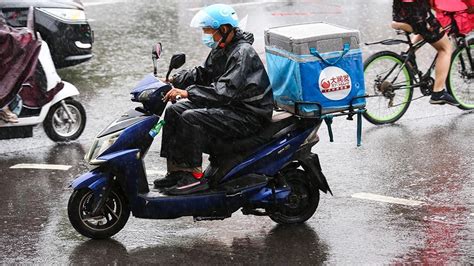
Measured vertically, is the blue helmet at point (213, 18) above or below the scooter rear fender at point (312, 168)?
above

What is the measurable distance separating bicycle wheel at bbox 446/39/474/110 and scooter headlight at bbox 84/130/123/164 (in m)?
4.91

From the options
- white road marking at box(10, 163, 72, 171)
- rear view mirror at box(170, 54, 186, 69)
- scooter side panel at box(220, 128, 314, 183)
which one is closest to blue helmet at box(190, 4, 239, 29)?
rear view mirror at box(170, 54, 186, 69)

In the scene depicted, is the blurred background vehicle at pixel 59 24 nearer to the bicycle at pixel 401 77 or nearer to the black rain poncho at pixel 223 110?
the bicycle at pixel 401 77

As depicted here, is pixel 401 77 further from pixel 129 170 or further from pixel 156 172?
pixel 129 170

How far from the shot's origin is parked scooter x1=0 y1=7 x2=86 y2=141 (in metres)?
9.74

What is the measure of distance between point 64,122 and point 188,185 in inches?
133

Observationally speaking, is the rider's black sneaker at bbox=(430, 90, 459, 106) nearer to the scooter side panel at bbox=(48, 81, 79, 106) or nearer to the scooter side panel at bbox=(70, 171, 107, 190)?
the scooter side panel at bbox=(48, 81, 79, 106)

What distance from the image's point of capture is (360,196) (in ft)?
26.6

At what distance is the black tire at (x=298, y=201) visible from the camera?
732 cm

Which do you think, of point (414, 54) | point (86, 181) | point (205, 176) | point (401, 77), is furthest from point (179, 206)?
point (414, 54)

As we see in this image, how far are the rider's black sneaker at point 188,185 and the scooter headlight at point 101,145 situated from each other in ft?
1.82

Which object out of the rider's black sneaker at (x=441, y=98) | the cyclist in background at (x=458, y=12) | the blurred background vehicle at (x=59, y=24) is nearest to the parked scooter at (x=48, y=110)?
the blurred background vehicle at (x=59, y=24)

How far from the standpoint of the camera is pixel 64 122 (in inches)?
396

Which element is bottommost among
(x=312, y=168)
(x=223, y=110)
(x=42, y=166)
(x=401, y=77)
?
(x=42, y=166)
